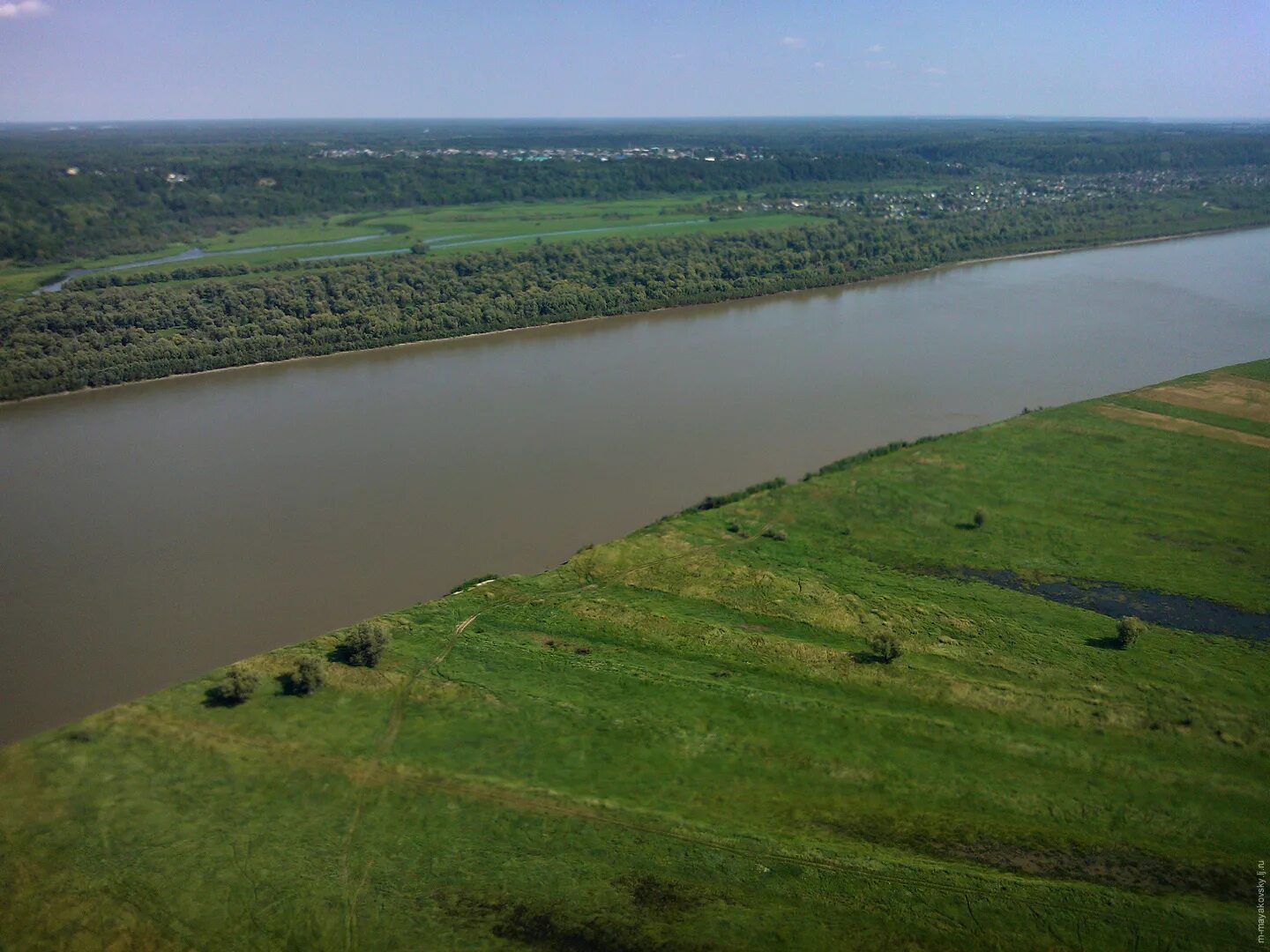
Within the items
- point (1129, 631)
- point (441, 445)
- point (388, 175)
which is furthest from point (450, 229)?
point (1129, 631)

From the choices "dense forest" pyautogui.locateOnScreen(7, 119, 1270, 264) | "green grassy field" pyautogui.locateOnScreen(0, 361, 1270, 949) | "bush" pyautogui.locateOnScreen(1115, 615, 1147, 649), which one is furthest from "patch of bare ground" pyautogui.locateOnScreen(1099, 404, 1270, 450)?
"dense forest" pyautogui.locateOnScreen(7, 119, 1270, 264)

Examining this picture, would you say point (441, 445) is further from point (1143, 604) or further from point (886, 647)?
point (1143, 604)

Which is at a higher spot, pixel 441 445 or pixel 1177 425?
pixel 1177 425

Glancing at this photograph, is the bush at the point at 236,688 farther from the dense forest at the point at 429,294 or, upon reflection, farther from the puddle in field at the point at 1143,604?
the dense forest at the point at 429,294

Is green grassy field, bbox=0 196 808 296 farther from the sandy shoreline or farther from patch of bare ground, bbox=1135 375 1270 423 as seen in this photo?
patch of bare ground, bbox=1135 375 1270 423

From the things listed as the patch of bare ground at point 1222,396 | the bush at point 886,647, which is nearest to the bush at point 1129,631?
the bush at point 886,647

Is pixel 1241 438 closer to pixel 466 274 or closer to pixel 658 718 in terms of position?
pixel 658 718

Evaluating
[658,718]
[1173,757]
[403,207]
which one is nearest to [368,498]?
[658,718]
